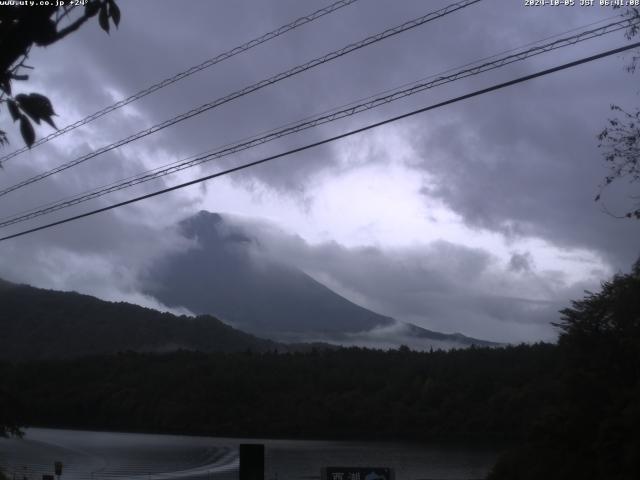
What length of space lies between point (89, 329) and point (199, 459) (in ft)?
288

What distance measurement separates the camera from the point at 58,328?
131500 mm

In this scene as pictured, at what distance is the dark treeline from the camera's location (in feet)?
259

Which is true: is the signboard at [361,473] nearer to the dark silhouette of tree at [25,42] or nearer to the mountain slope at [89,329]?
the dark silhouette of tree at [25,42]

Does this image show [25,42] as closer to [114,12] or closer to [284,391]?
[114,12]

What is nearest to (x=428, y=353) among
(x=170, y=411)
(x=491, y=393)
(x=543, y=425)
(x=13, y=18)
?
(x=491, y=393)

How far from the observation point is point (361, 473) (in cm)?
1088

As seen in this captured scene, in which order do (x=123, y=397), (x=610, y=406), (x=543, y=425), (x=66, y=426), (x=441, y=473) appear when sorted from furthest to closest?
(x=123, y=397) → (x=66, y=426) → (x=441, y=473) → (x=543, y=425) → (x=610, y=406)

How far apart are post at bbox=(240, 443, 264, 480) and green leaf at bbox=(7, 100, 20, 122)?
7.09 meters

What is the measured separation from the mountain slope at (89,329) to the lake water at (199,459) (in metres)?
51.0

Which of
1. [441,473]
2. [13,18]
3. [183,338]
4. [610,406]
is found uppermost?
[183,338]

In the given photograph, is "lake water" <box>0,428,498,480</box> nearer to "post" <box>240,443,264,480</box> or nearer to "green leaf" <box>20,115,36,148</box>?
"post" <box>240,443,264,480</box>

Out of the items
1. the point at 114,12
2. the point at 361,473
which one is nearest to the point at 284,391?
the point at 361,473

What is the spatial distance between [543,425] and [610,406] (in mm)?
2350

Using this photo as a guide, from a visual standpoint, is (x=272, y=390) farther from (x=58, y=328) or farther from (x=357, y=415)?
(x=58, y=328)
